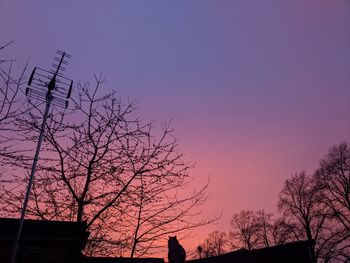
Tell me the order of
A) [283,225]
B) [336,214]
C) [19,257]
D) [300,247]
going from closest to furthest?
[19,257], [300,247], [336,214], [283,225]

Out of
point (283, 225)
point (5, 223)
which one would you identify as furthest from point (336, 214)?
point (5, 223)

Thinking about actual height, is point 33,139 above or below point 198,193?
above

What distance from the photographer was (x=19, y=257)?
32.3ft

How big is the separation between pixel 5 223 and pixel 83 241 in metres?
2.33

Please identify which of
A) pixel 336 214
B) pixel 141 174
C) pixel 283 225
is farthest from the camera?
pixel 283 225

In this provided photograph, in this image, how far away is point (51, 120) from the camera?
1158 cm

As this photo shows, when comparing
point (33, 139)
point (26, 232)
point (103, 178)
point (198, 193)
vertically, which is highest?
point (33, 139)

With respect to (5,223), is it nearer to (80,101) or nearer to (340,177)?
(80,101)

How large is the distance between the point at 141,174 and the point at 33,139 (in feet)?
12.7

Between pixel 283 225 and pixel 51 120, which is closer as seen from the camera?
pixel 51 120

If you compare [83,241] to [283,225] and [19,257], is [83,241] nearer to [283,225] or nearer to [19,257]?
[19,257]

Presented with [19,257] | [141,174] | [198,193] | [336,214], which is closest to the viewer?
[19,257]

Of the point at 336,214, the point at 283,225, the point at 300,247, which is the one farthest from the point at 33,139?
the point at 283,225

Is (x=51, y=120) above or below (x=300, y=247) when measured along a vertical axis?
above
